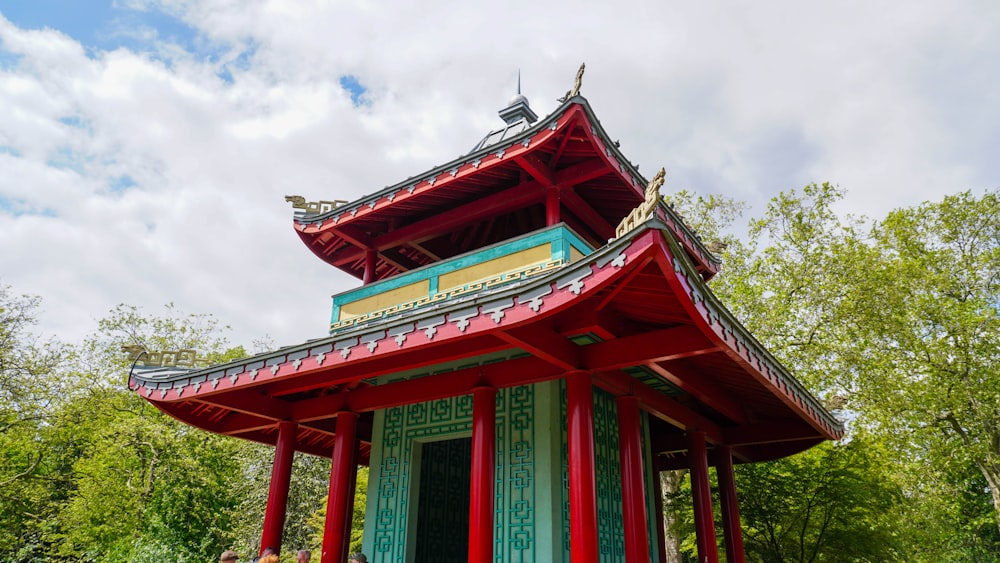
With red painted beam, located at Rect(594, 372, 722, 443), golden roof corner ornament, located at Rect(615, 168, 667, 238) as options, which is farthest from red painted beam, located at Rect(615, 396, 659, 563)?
golden roof corner ornament, located at Rect(615, 168, 667, 238)

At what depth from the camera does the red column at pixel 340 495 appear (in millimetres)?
8906

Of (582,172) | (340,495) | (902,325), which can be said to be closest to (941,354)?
(902,325)

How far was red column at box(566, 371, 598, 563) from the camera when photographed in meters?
6.37

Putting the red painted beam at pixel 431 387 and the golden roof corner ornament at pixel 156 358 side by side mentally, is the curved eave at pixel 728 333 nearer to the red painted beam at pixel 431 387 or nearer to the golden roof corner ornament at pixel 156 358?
the red painted beam at pixel 431 387

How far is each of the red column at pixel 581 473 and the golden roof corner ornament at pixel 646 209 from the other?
2115 mm

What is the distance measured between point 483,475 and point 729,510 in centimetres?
560

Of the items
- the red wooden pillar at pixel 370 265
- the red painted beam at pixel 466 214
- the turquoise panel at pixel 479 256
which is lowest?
the turquoise panel at pixel 479 256

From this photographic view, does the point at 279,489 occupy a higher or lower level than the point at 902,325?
lower

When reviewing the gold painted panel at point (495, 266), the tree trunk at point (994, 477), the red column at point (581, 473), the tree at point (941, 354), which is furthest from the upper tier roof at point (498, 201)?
the tree trunk at point (994, 477)

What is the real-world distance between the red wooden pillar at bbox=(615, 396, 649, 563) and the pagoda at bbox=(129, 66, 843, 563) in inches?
0.9

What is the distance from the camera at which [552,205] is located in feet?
31.7

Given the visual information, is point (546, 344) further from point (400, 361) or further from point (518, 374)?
point (400, 361)

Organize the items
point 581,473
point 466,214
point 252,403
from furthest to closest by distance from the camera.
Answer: point 466,214, point 252,403, point 581,473

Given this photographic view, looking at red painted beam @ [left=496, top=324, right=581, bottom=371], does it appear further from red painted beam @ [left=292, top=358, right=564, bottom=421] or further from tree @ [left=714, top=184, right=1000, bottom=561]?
tree @ [left=714, top=184, right=1000, bottom=561]
